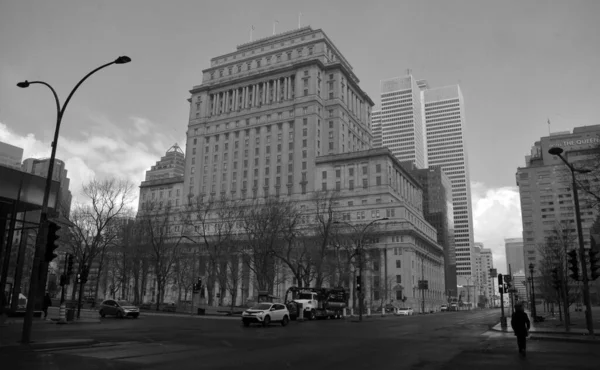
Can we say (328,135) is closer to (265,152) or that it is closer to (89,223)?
(265,152)

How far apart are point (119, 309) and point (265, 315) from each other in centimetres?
1581

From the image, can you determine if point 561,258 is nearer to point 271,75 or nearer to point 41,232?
point 41,232

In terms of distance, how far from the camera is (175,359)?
1305cm

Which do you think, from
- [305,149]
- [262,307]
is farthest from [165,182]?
[262,307]

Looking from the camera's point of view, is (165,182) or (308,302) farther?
(165,182)

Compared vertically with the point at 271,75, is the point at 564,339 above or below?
below

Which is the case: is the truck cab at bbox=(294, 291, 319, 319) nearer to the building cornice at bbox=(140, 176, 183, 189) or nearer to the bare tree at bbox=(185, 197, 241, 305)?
the bare tree at bbox=(185, 197, 241, 305)

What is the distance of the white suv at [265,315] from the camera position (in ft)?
103

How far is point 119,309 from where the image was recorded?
39969 mm

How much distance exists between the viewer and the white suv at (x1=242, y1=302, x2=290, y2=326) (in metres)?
31.3

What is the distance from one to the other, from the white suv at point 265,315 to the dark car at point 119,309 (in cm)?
1354

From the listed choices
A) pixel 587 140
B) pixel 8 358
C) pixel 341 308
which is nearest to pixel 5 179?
pixel 8 358

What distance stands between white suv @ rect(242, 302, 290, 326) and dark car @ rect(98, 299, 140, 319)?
13.5 m

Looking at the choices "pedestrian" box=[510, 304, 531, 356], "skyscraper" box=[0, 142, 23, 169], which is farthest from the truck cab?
"skyscraper" box=[0, 142, 23, 169]
